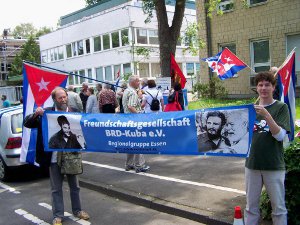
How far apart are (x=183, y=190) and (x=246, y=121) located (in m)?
2.72

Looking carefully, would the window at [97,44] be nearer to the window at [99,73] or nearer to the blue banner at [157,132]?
the window at [99,73]

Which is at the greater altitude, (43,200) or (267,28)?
(267,28)

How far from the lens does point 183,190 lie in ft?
22.3

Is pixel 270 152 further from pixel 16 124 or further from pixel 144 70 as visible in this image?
pixel 144 70

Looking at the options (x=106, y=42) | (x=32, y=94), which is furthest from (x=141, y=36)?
(x=32, y=94)

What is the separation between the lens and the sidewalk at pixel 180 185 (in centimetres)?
581

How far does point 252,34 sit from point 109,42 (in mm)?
17138

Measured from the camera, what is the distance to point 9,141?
8.38 m

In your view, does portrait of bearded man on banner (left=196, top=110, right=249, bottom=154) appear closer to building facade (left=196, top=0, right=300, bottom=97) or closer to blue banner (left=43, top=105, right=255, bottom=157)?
blue banner (left=43, top=105, right=255, bottom=157)

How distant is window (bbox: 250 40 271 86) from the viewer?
60.7ft

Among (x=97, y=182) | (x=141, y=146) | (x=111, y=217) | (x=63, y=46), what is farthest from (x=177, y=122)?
(x=63, y=46)

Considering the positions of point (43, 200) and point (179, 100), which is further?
point (179, 100)

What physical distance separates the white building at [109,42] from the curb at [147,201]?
2059 centimetres

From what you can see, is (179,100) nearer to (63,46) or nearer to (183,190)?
(183,190)
